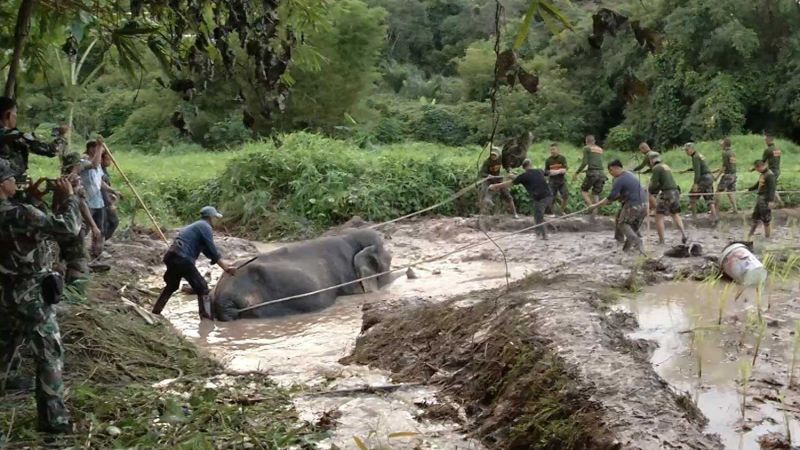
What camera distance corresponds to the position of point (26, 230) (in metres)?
4.50

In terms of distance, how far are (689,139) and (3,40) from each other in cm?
2547

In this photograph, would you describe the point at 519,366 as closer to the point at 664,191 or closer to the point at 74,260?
the point at 74,260

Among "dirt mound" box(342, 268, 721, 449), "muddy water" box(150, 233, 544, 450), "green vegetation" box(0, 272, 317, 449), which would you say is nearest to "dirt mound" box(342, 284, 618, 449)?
"dirt mound" box(342, 268, 721, 449)

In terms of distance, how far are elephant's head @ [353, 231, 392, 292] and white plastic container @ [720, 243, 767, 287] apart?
13.9ft

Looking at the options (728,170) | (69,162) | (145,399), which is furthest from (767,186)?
(145,399)

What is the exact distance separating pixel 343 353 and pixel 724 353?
3281 mm

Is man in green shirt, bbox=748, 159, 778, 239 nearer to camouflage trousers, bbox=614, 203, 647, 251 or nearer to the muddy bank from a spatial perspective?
camouflage trousers, bbox=614, 203, 647, 251

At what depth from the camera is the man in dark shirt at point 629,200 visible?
11508 millimetres

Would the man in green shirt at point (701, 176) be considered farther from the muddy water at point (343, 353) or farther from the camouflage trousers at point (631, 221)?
the muddy water at point (343, 353)

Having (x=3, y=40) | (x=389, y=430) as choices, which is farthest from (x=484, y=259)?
(x=3, y=40)

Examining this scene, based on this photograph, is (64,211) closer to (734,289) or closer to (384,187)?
(734,289)

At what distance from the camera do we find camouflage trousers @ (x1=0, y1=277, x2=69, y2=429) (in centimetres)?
443

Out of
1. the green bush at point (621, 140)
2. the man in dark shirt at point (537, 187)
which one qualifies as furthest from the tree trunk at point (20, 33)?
the green bush at point (621, 140)

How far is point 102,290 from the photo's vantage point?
7.82 m
